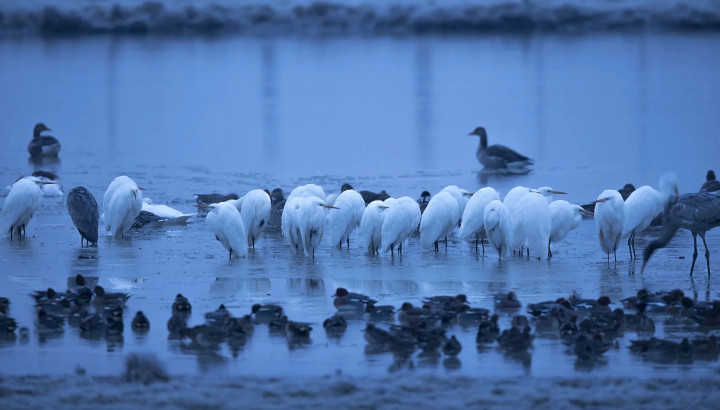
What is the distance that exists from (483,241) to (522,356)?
4.97m

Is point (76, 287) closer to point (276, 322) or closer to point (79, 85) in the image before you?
point (276, 322)

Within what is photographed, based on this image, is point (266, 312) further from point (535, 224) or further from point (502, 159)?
point (502, 159)

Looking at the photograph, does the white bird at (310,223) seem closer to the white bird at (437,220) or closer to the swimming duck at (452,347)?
the white bird at (437,220)

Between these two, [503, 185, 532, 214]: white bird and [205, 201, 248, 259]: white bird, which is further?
[503, 185, 532, 214]: white bird

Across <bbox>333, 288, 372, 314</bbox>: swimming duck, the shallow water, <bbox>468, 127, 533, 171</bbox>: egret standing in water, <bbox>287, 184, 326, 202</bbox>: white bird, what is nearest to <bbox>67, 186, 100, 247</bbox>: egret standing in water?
the shallow water

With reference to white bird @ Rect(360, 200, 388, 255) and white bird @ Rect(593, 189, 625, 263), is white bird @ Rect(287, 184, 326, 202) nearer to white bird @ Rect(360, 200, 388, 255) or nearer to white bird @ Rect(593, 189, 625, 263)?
white bird @ Rect(360, 200, 388, 255)

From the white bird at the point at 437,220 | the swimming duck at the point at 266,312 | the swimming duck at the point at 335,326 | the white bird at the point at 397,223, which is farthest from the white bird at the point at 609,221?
the swimming duck at the point at 266,312

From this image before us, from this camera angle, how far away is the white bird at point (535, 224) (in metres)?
12.2

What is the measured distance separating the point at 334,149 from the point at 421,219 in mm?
10351

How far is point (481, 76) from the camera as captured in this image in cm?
3747

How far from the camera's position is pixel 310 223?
12367 mm

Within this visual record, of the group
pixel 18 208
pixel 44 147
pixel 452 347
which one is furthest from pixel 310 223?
pixel 44 147

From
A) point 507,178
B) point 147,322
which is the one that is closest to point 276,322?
point 147,322

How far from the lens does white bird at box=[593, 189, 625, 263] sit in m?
12.3
